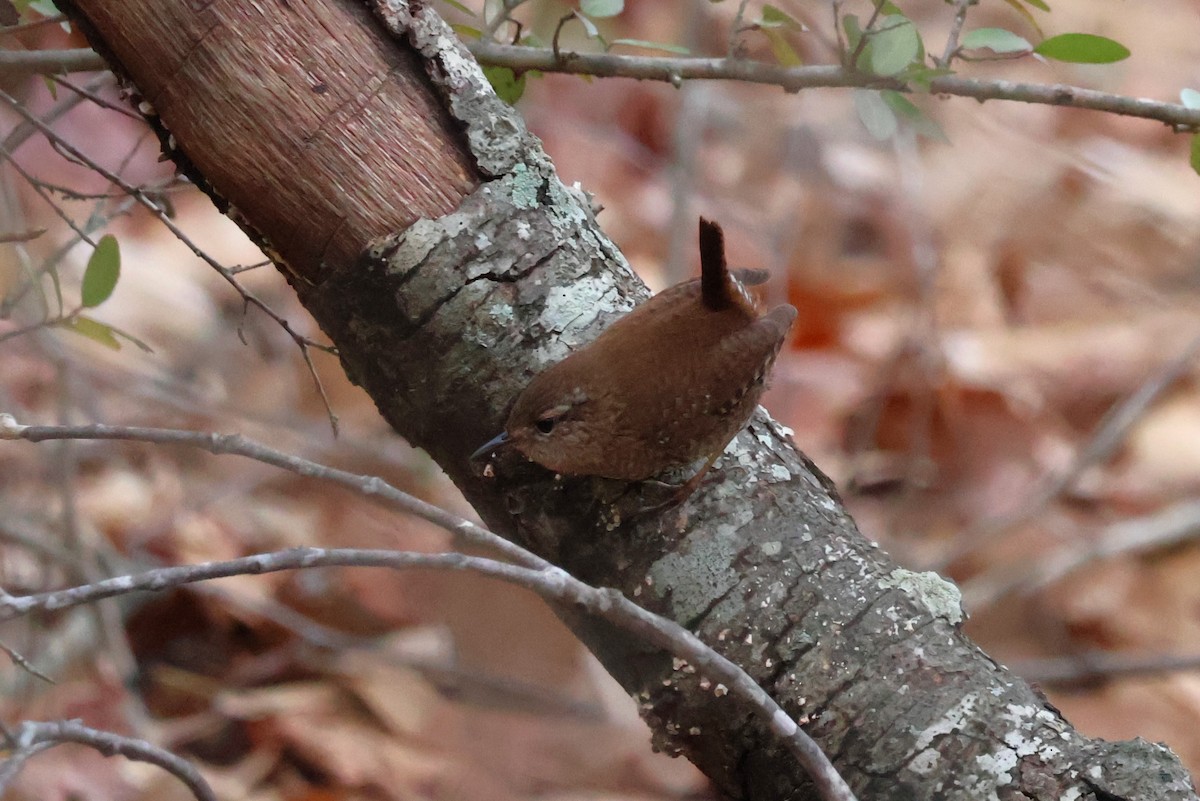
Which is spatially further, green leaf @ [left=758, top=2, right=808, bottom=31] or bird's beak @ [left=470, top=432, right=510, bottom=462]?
green leaf @ [left=758, top=2, right=808, bottom=31]

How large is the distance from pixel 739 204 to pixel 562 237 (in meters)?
4.04

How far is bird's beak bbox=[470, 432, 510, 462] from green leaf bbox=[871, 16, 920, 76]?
0.72 meters

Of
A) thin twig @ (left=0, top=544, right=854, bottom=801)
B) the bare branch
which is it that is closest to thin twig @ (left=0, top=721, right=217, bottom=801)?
thin twig @ (left=0, top=544, right=854, bottom=801)

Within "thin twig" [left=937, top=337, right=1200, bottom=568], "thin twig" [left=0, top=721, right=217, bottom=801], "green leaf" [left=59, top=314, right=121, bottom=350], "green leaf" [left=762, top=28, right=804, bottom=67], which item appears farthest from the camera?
Answer: "thin twig" [left=937, top=337, right=1200, bottom=568]

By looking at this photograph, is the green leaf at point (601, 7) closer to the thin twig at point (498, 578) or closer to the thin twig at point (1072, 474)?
the thin twig at point (498, 578)

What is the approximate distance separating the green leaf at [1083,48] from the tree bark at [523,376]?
704mm

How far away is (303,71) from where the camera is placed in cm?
139

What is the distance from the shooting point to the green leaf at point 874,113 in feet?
5.52

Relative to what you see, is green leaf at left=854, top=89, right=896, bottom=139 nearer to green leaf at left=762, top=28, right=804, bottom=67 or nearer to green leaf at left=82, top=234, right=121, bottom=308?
green leaf at left=762, top=28, right=804, bottom=67

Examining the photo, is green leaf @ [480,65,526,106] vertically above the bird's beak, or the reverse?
green leaf @ [480,65,526,106]

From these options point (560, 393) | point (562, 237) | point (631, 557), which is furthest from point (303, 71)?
point (631, 557)

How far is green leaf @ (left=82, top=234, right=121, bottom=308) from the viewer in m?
1.62

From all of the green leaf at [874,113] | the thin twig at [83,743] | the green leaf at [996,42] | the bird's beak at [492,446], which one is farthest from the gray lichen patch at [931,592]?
the thin twig at [83,743]

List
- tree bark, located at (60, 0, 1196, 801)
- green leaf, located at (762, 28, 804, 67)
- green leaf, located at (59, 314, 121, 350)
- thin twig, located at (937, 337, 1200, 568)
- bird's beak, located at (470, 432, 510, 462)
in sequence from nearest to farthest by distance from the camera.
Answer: tree bark, located at (60, 0, 1196, 801) → bird's beak, located at (470, 432, 510, 462) → green leaf, located at (59, 314, 121, 350) → green leaf, located at (762, 28, 804, 67) → thin twig, located at (937, 337, 1200, 568)
